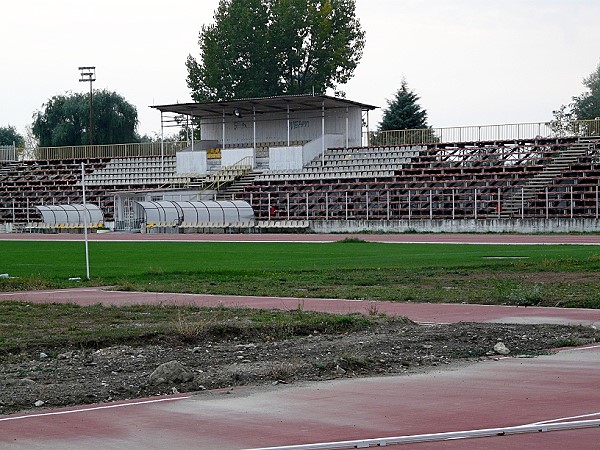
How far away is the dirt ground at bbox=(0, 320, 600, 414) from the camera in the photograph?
11.6m

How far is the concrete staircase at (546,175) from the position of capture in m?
61.4

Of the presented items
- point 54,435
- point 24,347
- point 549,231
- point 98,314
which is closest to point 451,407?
point 54,435

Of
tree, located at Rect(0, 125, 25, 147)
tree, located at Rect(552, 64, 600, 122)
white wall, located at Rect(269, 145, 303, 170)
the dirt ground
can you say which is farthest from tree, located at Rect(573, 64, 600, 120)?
the dirt ground

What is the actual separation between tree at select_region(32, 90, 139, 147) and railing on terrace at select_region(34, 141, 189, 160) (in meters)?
16.2

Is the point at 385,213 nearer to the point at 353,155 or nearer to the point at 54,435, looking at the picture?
the point at 353,155

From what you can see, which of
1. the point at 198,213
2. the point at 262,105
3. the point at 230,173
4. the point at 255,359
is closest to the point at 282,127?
the point at 262,105

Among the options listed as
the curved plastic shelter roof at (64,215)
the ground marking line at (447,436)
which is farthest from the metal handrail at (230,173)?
the ground marking line at (447,436)

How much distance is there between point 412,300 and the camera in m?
21.4

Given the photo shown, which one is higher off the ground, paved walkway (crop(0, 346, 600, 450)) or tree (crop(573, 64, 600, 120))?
tree (crop(573, 64, 600, 120))

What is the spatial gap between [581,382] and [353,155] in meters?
65.0

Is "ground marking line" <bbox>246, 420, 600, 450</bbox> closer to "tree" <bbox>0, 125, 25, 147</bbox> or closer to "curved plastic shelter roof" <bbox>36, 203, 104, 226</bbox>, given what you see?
"curved plastic shelter roof" <bbox>36, 203, 104, 226</bbox>

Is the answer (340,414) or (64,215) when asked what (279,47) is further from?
(340,414)

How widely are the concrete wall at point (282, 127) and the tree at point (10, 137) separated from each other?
68.5 meters

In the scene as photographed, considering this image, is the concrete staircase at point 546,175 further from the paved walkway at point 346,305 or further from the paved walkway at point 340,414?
the paved walkway at point 340,414
